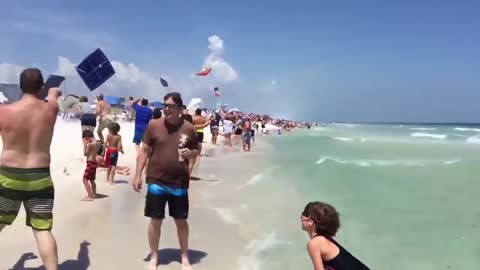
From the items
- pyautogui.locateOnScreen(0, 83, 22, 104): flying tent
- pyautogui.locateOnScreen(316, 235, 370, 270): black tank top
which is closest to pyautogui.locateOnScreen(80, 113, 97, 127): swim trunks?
pyautogui.locateOnScreen(316, 235, 370, 270): black tank top

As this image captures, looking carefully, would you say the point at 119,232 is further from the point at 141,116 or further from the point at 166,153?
the point at 141,116

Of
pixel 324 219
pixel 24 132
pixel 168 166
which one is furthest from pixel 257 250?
pixel 24 132

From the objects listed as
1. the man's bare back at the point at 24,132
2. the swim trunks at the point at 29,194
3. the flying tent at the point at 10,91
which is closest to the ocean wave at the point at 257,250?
the swim trunks at the point at 29,194

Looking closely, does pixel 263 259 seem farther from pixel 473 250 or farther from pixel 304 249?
pixel 473 250

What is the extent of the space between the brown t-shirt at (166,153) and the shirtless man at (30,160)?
3.51ft

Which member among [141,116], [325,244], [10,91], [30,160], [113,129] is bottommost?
[325,244]

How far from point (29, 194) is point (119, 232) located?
2456mm

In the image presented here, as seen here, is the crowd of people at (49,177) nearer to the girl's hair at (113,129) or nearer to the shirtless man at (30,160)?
the shirtless man at (30,160)

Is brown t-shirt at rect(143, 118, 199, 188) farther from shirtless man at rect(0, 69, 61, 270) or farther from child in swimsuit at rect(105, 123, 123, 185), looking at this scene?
child in swimsuit at rect(105, 123, 123, 185)

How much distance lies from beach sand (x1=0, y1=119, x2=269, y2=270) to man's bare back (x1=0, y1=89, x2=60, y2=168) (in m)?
1.45

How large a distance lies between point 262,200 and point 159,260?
4207 millimetres

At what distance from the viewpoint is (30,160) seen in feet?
12.9

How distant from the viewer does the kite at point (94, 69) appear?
1843 centimetres

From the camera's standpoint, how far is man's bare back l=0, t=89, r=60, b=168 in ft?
12.8
